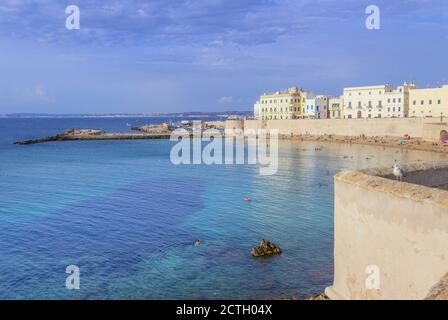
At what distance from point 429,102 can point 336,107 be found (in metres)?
24.1

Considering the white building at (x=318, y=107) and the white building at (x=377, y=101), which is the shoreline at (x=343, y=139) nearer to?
the white building at (x=377, y=101)

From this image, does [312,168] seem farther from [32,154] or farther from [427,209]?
[32,154]

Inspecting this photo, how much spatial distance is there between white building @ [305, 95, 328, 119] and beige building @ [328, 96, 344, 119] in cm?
83

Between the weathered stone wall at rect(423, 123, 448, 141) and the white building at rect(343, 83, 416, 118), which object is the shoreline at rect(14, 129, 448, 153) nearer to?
the weathered stone wall at rect(423, 123, 448, 141)

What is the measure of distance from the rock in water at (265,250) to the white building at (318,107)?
270ft

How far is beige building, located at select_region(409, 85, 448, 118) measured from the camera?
72.3 metres

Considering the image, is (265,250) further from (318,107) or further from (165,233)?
(318,107)

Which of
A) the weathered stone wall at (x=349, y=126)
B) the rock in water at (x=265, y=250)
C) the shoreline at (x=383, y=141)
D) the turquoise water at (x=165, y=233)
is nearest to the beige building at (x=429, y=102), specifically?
the weathered stone wall at (x=349, y=126)

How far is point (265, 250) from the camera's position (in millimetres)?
19188

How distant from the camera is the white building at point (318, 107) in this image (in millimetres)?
98938

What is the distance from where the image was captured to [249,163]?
53281mm
